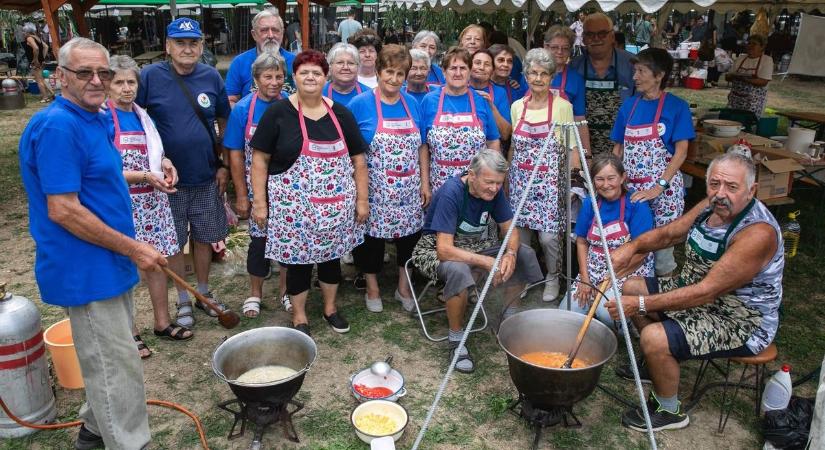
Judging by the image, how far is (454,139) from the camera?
4.39m

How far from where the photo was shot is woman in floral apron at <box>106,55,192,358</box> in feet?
11.7

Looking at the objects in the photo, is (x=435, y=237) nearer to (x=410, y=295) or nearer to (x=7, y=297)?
(x=410, y=295)

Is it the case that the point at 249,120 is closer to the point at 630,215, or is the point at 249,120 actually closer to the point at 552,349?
the point at 552,349

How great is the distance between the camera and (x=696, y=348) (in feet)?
10.3

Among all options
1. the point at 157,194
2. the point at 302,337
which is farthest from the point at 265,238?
the point at 302,337

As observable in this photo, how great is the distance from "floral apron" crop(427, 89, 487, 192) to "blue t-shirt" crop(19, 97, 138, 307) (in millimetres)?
2331

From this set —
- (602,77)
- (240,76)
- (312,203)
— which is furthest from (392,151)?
(602,77)

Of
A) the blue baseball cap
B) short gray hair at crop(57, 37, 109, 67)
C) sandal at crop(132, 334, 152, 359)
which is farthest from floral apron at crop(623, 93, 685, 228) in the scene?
sandal at crop(132, 334, 152, 359)

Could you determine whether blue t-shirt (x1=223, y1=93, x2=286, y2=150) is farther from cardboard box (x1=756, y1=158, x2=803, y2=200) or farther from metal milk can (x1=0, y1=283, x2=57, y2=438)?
cardboard box (x1=756, y1=158, x2=803, y2=200)

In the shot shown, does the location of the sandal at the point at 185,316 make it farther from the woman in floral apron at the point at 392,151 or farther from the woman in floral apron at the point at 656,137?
the woman in floral apron at the point at 656,137

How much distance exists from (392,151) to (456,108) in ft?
2.03

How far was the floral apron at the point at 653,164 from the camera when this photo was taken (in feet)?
14.8

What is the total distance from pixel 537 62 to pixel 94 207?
125 inches

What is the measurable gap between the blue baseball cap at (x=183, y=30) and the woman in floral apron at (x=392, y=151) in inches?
45.3
